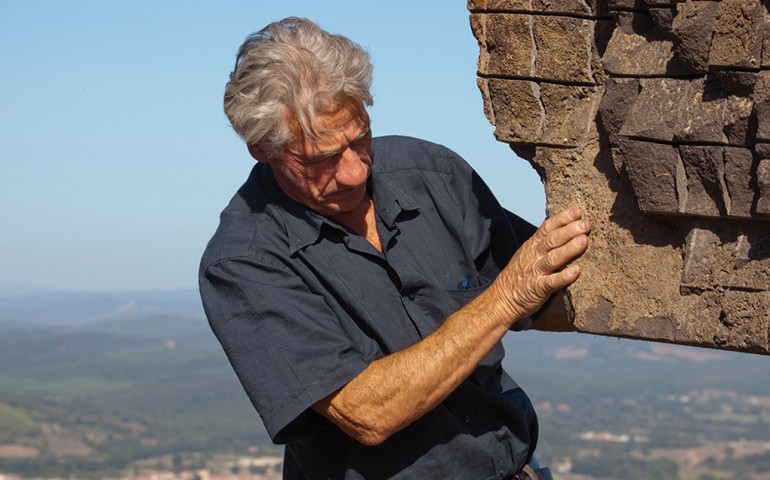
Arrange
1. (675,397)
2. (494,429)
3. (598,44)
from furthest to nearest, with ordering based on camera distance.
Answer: (675,397)
(494,429)
(598,44)

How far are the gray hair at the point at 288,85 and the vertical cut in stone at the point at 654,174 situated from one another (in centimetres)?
96

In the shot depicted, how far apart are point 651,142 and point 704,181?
21 cm

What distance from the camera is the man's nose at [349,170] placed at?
149 inches

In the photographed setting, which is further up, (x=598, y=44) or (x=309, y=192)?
(x=598, y=44)

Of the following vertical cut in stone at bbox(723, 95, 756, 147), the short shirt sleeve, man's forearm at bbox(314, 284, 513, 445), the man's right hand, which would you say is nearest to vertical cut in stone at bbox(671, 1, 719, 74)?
vertical cut in stone at bbox(723, 95, 756, 147)

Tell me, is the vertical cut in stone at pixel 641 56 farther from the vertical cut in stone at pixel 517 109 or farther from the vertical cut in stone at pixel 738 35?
the vertical cut in stone at pixel 517 109

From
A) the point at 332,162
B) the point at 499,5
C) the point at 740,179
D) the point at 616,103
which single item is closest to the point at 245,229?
the point at 332,162

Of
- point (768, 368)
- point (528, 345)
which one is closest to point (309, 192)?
point (768, 368)

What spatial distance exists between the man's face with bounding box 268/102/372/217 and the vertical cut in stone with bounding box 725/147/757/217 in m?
1.25

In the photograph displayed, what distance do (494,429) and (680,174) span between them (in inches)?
47.9

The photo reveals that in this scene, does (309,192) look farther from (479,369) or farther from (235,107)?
(479,369)

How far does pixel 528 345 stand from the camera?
126125 millimetres

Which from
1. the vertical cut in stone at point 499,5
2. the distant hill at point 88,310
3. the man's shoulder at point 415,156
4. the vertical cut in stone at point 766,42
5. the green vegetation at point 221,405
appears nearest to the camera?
the vertical cut in stone at point 766,42

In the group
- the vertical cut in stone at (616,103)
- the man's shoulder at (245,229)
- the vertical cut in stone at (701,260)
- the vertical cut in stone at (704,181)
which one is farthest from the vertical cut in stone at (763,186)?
the man's shoulder at (245,229)
